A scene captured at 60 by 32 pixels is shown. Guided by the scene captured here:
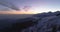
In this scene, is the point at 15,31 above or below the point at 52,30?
below

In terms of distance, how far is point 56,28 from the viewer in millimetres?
22344

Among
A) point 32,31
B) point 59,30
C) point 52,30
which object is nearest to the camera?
point 59,30

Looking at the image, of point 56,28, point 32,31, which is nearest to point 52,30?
point 56,28

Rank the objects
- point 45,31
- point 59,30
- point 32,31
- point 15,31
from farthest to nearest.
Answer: point 15,31
point 32,31
point 45,31
point 59,30

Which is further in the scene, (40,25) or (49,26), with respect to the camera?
(40,25)

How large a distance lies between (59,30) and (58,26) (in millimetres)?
1198

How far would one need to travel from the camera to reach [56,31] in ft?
71.5

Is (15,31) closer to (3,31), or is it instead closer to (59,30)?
(3,31)

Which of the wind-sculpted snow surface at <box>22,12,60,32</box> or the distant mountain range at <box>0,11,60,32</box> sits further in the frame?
the distant mountain range at <box>0,11,60,32</box>

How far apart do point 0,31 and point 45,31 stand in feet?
81.3

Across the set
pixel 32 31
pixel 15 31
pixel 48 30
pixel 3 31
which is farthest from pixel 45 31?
pixel 3 31

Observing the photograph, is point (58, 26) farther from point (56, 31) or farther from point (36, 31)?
point (36, 31)

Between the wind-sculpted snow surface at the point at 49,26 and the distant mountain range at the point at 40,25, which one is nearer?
the wind-sculpted snow surface at the point at 49,26

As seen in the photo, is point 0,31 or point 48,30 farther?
point 0,31
